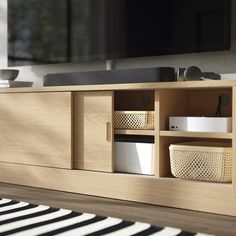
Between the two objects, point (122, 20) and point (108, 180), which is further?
point (122, 20)

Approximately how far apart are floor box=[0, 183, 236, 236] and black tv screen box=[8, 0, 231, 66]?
83cm

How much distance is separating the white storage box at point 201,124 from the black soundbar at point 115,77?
23cm

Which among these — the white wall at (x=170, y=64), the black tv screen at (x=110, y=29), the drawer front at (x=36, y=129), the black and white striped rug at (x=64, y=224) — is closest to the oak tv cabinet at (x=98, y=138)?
the drawer front at (x=36, y=129)

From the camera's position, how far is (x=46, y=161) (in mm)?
2596

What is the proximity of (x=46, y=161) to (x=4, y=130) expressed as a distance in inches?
14.8

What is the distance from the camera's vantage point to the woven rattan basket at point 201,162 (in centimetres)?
206

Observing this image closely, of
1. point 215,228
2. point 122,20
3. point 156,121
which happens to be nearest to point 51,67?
point 122,20

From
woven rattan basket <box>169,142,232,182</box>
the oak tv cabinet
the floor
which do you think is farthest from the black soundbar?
the floor

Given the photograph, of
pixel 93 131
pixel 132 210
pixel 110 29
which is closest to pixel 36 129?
pixel 93 131

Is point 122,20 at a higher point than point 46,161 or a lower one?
higher

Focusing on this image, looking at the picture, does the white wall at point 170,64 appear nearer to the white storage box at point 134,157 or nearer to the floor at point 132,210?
the white storage box at point 134,157

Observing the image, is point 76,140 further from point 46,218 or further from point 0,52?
point 0,52

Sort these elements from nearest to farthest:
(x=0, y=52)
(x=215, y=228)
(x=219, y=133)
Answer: (x=215, y=228)
(x=219, y=133)
(x=0, y=52)

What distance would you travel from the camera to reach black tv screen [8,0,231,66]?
2.38m
